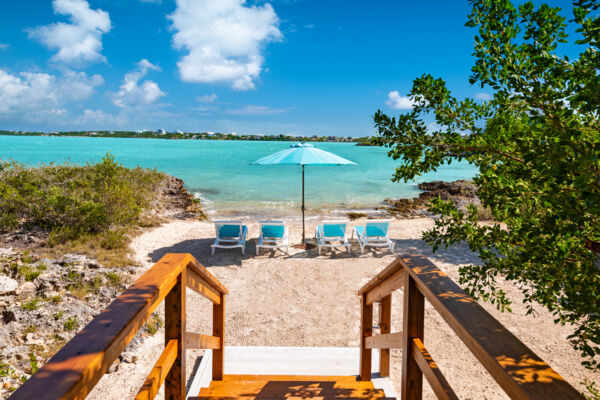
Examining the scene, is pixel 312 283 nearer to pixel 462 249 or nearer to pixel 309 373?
pixel 309 373

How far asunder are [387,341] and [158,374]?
145cm

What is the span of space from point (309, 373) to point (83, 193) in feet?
25.0

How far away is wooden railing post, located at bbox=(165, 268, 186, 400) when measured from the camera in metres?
1.71

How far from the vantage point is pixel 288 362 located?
3.65 m

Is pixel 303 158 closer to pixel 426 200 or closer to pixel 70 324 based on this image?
pixel 70 324

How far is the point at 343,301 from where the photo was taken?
563cm

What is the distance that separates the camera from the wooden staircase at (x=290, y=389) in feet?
8.20

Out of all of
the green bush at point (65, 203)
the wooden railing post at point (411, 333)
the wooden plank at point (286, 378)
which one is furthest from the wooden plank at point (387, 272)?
the green bush at point (65, 203)

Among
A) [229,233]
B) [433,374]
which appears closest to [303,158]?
[229,233]

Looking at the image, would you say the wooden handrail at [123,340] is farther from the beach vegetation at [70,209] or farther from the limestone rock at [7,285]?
the beach vegetation at [70,209]

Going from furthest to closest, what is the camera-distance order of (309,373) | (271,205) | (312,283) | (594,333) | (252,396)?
(271,205) < (312,283) < (309,373) < (252,396) < (594,333)

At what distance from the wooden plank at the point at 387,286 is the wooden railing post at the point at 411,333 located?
0.21m

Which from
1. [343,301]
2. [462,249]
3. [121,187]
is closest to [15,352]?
[343,301]

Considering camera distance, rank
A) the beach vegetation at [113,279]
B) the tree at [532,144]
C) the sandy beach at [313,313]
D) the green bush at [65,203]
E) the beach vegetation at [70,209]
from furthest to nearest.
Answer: the green bush at [65,203], the beach vegetation at [70,209], the beach vegetation at [113,279], the sandy beach at [313,313], the tree at [532,144]
